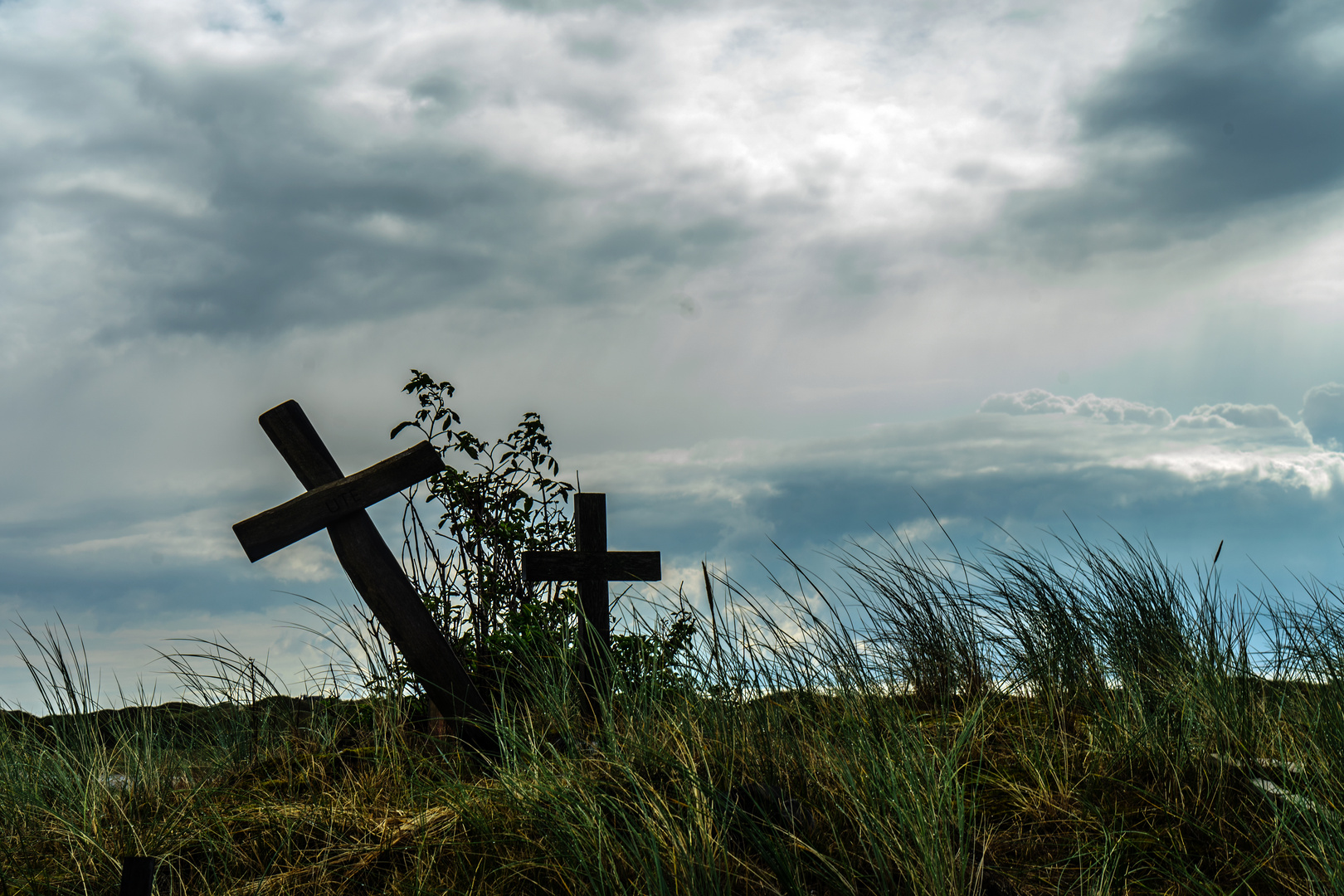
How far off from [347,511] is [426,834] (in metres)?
2.13

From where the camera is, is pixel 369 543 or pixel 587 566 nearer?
pixel 369 543

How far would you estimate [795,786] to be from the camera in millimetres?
3645

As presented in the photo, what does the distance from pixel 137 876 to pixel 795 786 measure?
7.75ft

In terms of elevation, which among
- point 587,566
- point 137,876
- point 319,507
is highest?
point 319,507

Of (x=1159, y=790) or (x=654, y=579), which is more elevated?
(x=654, y=579)

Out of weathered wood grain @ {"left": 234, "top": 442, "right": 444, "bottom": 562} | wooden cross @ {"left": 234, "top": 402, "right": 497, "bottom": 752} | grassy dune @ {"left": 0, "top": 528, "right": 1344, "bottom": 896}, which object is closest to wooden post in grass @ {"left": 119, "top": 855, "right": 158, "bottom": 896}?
grassy dune @ {"left": 0, "top": 528, "right": 1344, "bottom": 896}

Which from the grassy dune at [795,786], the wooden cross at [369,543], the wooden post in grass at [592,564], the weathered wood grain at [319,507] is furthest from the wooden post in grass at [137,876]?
the wooden post in grass at [592,564]

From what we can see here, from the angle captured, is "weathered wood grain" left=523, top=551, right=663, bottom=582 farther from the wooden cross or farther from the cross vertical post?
the wooden cross

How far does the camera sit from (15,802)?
13.9ft

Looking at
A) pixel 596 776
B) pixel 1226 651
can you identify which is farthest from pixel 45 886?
pixel 1226 651

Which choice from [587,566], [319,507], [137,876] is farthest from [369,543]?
[137,876]

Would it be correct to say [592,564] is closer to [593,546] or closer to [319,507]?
[593,546]

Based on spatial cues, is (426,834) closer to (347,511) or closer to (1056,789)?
(347,511)

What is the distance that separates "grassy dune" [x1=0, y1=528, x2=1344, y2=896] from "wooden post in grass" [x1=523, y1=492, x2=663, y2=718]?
45.5 inches
